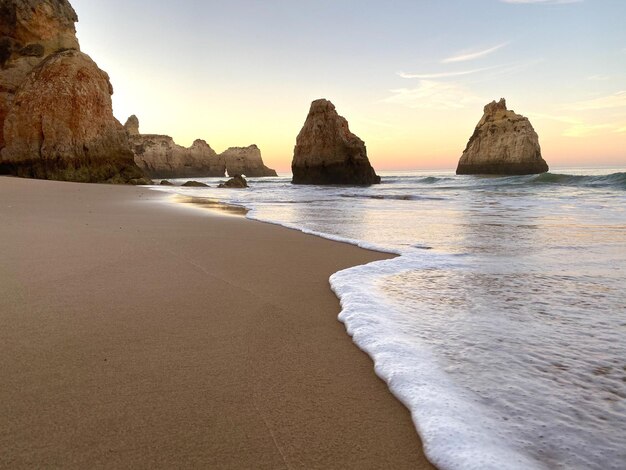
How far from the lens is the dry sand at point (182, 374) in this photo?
104 cm

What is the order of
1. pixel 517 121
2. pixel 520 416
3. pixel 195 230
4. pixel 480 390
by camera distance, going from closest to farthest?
pixel 520 416
pixel 480 390
pixel 195 230
pixel 517 121

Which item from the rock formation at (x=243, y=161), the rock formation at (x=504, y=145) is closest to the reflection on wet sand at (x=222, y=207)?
the rock formation at (x=504, y=145)

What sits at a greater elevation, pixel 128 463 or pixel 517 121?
pixel 517 121

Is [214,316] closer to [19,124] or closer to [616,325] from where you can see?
[616,325]

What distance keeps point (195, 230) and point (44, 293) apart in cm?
290

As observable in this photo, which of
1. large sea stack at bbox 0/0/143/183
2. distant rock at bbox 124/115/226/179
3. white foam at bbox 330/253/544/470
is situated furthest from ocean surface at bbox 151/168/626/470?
distant rock at bbox 124/115/226/179

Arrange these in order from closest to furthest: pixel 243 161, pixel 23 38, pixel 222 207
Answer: pixel 222 207 → pixel 23 38 → pixel 243 161

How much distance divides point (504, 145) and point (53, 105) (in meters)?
46.9

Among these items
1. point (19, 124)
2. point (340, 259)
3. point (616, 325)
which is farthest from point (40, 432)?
point (19, 124)

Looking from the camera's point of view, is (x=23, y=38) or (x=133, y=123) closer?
(x=23, y=38)

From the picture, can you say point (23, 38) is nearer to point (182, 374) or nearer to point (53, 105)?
point (53, 105)

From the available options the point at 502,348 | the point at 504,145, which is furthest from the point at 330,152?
the point at 502,348

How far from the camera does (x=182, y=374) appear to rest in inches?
56.2

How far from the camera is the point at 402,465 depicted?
104 centimetres
